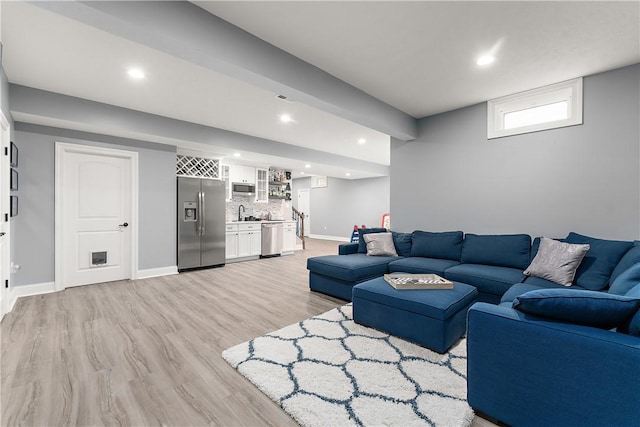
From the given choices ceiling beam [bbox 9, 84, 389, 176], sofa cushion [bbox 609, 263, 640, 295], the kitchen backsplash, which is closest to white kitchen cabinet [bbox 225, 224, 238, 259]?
the kitchen backsplash

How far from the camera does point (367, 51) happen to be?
8.48 ft

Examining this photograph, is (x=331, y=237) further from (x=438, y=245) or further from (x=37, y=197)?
(x=37, y=197)

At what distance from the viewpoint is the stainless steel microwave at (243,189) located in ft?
21.7

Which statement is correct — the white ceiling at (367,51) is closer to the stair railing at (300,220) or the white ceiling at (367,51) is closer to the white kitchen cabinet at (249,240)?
the white kitchen cabinet at (249,240)

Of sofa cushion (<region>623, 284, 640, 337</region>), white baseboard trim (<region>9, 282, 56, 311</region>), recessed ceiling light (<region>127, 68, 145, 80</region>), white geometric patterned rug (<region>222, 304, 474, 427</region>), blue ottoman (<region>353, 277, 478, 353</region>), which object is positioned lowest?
white geometric patterned rug (<region>222, 304, 474, 427</region>)

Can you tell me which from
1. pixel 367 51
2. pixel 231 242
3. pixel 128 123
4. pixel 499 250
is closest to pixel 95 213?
pixel 128 123

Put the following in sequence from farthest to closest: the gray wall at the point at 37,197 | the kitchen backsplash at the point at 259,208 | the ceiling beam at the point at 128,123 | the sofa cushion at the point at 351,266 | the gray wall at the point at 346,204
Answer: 1. the gray wall at the point at 346,204
2. the kitchen backsplash at the point at 259,208
3. the gray wall at the point at 37,197
4. the sofa cushion at the point at 351,266
5. the ceiling beam at the point at 128,123

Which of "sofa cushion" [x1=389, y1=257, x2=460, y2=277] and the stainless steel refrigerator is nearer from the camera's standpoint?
"sofa cushion" [x1=389, y1=257, x2=460, y2=277]

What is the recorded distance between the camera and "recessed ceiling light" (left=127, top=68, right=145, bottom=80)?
2.88m

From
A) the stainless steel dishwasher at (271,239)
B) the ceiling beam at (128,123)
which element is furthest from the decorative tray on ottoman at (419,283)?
the stainless steel dishwasher at (271,239)

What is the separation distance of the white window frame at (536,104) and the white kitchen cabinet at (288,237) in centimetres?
493

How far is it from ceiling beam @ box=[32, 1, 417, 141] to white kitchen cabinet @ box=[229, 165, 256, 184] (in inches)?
159

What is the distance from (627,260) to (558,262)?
0.45 m

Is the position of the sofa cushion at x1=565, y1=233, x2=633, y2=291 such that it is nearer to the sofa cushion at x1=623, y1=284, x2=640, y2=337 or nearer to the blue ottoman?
the blue ottoman
